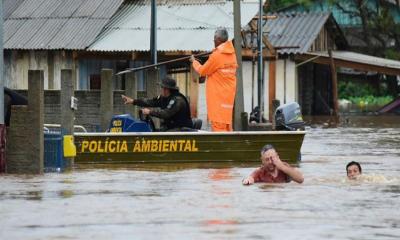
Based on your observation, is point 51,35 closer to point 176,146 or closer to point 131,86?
point 131,86

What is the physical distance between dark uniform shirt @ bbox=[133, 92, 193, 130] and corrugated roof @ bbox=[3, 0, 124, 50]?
17351mm

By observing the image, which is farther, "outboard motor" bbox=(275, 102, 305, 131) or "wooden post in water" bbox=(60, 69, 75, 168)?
"outboard motor" bbox=(275, 102, 305, 131)

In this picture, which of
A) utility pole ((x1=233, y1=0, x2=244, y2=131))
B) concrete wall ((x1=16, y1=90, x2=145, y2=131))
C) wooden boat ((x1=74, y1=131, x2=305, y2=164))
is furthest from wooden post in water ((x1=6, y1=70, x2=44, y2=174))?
utility pole ((x1=233, y1=0, x2=244, y2=131))

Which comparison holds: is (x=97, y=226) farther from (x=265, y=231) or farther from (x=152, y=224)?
(x=265, y=231)

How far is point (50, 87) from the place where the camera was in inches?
1590

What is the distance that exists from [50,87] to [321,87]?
66.8 ft

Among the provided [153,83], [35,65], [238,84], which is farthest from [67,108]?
[35,65]

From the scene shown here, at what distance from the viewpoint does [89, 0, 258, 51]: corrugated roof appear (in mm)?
39438

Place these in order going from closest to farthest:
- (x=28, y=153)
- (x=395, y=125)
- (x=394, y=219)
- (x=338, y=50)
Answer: (x=394, y=219), (x=28, y=153), (x=395, y=125), (x=338, y=50)

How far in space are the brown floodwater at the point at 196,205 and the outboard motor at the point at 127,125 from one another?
36.8 inches

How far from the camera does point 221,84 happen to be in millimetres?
22922

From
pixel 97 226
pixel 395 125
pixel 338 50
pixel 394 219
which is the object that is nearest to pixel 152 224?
pixel 97 226

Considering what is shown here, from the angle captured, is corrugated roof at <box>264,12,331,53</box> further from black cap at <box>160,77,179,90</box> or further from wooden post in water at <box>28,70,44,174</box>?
wooden post in water at <box>28,70,44,174</box>

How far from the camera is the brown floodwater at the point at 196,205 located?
13.0 m
